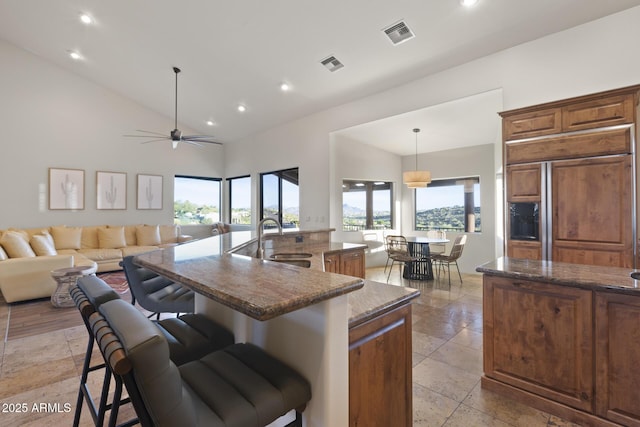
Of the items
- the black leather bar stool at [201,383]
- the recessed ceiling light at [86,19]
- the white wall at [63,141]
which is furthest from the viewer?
the white wall at [63,141]

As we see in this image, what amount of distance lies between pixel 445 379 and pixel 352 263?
1.71 m

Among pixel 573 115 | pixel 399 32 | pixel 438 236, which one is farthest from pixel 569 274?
pixel 438 236

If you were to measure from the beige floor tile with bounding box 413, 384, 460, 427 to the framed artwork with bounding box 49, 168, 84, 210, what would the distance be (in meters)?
7.29

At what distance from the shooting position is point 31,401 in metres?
2.05

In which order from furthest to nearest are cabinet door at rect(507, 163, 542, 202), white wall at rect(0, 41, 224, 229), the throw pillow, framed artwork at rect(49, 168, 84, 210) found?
framed artwork at rect(49, 168, 84, 210), white wall at rect(0, 41, 224, 229), the throw pillow, cabinet door at rect(507, 163, 542, 202)

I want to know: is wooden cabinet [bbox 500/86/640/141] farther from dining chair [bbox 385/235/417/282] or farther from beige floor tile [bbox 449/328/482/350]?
dining chair [bbox 385/235/417/282]

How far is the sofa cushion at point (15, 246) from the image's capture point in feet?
14.4

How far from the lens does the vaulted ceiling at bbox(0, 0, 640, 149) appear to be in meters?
3.19

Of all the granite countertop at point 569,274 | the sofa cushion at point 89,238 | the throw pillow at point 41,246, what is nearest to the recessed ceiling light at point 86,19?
the throw pillow at point 41,246

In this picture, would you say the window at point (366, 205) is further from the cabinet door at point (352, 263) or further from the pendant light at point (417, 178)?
the cabinet door at point (352, 263)

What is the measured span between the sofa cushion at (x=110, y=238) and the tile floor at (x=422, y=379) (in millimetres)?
2677

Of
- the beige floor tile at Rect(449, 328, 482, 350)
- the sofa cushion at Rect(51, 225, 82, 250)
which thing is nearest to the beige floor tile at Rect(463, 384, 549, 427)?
→ the beige floor tile at Rect(449, 328, 482, 350)

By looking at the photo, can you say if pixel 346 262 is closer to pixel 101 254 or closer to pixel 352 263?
pixel 352 263

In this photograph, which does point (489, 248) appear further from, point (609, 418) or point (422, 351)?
point (609, 418)
